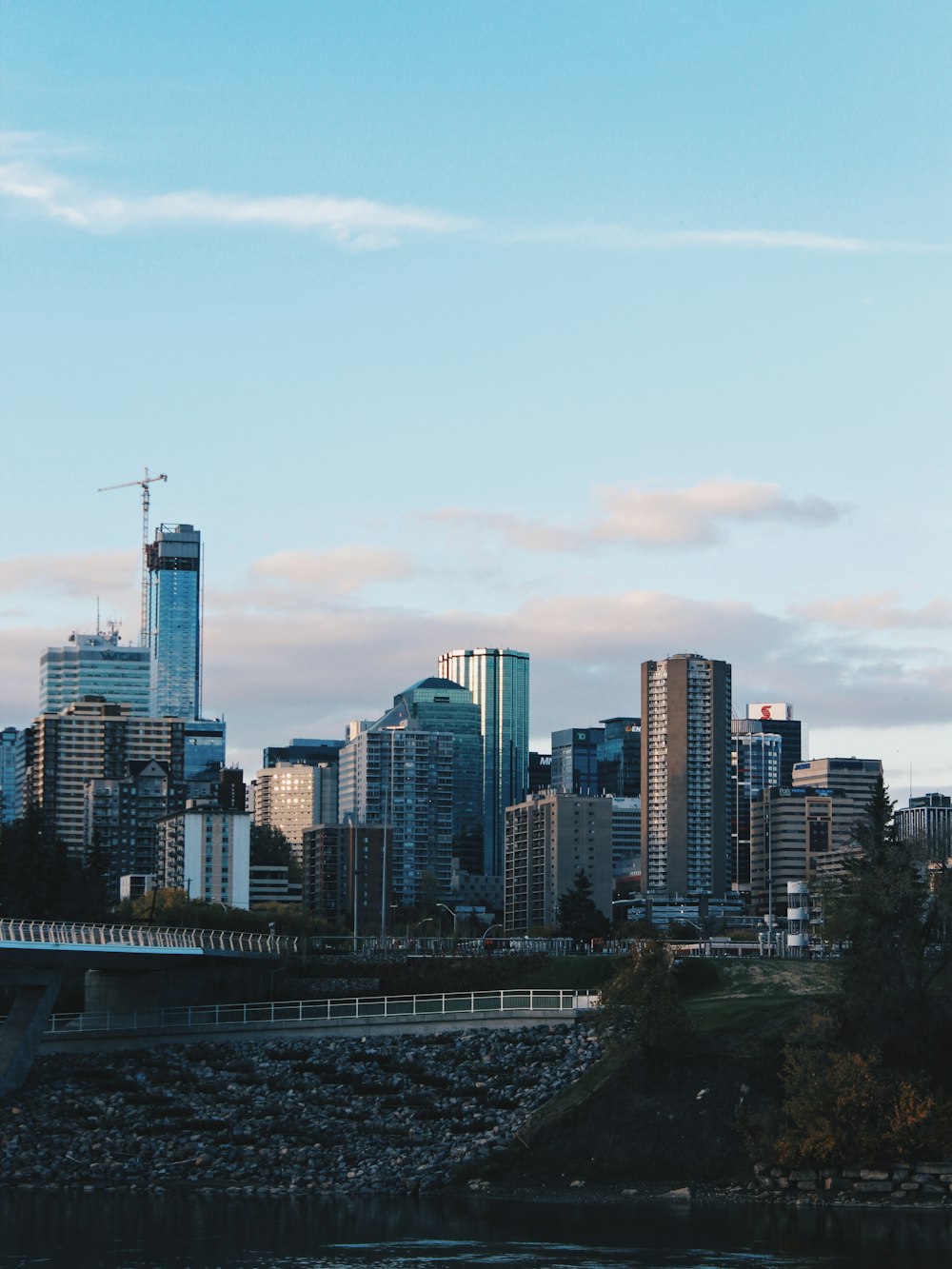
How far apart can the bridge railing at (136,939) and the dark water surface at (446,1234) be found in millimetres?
26082

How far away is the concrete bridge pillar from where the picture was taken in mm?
108375

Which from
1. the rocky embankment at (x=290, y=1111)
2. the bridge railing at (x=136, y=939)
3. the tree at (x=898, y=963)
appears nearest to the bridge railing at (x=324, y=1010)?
the rocky embankment at (x=290, y=1111)

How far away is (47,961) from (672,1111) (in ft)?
131

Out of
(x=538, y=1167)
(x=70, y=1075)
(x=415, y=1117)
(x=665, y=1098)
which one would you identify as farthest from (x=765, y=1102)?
(x=70, y=1075)

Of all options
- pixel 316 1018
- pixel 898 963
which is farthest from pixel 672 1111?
pixel 316 1018

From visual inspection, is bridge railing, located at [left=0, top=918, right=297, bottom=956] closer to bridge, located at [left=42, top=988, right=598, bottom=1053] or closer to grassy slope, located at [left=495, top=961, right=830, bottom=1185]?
bridge, located at [left=42, top=988, right=598, bottom=1053]

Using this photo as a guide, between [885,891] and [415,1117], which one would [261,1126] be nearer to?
[415,1117]

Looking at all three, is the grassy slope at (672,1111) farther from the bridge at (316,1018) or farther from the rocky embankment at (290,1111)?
the bridge at (316,1018)

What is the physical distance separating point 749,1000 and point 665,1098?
46.9 ft

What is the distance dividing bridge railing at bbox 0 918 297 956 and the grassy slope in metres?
32.9

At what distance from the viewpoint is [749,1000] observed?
4230 inches

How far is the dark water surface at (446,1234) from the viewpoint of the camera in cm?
7025

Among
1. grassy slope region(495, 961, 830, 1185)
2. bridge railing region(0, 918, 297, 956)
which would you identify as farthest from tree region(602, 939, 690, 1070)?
bridge railing region(0, 918, 297, 956)

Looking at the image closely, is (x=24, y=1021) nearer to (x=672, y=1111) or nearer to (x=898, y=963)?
(x=672, y=1111)
